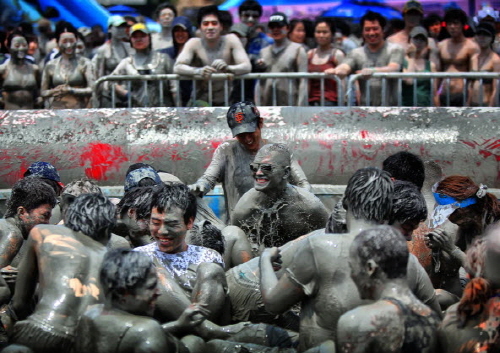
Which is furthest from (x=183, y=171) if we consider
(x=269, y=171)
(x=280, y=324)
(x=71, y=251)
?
(x=71, y=251)

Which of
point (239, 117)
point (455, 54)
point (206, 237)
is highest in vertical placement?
point (455, 54)

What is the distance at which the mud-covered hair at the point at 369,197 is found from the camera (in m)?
6.25

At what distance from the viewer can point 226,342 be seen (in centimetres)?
685

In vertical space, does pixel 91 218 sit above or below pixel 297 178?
above

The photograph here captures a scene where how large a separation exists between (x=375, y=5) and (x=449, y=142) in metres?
5.73

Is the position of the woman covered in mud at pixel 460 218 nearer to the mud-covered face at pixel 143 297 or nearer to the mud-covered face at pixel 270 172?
the mud-covered face at pixel 270 172

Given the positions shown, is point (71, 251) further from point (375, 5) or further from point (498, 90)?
point (375, 5)

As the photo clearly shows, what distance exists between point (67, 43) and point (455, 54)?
14.5 ft

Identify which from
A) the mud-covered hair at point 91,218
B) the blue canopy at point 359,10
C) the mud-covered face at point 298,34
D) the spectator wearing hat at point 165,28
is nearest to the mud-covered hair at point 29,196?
Answer: the mud-covered hair at point 91,218

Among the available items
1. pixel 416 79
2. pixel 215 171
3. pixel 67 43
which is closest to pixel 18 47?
pixel 67 43

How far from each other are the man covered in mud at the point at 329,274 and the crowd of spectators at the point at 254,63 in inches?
191

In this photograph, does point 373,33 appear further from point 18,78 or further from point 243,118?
point 18,78

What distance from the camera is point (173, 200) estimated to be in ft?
23.1

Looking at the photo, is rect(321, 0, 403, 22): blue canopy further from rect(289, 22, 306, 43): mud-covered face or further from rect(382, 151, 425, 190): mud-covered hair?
rect(382, 151, 425, 190): mud-covered hair
